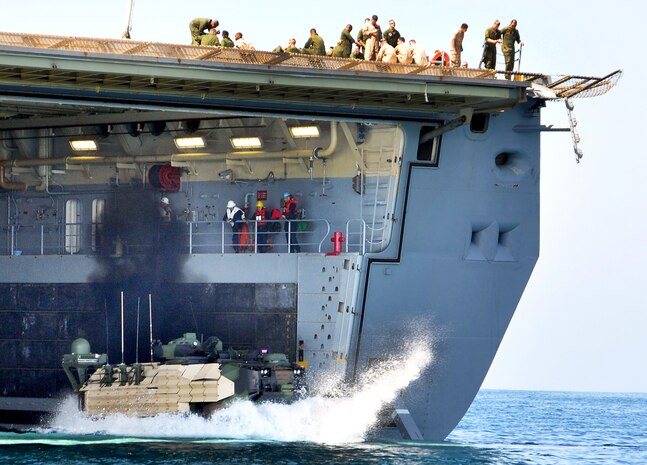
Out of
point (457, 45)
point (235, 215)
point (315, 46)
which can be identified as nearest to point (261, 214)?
point (235, 215)

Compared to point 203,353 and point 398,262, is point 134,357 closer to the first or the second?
point 203,353

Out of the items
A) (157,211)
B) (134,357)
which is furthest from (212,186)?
(134,357)

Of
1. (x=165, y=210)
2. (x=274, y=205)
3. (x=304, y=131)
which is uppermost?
A: (x=304, y=131)

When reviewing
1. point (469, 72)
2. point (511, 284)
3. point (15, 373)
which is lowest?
point (15, 373)

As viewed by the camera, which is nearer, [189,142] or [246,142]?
[246,142]

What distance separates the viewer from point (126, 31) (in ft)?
121

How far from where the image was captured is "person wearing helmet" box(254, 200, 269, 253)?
124ft

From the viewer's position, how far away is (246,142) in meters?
38.4

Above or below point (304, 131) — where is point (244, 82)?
above

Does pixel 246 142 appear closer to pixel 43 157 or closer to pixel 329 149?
pixel 329 149

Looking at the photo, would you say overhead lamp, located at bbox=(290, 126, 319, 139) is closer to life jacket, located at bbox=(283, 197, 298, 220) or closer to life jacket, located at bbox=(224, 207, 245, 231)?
life jacket, located at bbox=(283, 197, 298, 220)

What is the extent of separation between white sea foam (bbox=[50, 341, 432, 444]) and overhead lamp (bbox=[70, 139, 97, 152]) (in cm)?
701

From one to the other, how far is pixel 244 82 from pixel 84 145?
8.51 metres

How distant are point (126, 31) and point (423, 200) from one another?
7952 millimetres
